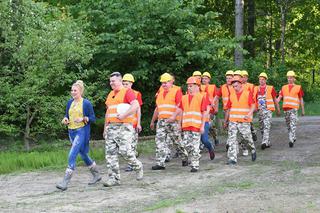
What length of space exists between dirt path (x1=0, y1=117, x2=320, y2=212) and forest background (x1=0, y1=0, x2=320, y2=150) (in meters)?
3.54

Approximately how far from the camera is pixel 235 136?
11.7 meters

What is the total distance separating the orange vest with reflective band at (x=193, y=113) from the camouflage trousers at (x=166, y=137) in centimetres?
61

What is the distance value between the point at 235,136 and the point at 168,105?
161 cm

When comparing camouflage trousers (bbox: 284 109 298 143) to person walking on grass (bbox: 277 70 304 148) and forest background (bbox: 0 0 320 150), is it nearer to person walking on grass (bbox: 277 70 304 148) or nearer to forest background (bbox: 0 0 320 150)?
person walking on grass (bbox: 277 70 304 148)

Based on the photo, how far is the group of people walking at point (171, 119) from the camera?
947cm

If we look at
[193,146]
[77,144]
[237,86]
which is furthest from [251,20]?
[77,144]

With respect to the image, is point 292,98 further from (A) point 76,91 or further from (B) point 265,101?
(A) point 76,91

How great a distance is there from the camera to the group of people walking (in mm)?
9469

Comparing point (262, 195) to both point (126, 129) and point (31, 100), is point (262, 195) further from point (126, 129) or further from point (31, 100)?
point (31, 100)

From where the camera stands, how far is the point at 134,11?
17.4m

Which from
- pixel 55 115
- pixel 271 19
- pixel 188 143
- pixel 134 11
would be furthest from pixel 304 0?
pixel 188 143

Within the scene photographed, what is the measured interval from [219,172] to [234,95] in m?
2.08

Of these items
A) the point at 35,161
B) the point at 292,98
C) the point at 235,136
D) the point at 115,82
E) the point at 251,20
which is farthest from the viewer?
the point at 251,20

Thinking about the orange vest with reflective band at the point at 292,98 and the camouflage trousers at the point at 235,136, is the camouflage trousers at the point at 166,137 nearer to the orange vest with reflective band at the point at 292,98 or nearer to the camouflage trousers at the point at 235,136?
the camouflage trousers at the point at 235,136
